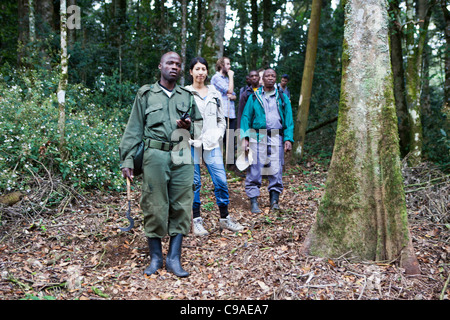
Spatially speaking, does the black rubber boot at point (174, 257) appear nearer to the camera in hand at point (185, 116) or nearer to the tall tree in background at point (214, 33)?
the camera in hand at point (185, 116)

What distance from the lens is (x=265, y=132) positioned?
233 inches

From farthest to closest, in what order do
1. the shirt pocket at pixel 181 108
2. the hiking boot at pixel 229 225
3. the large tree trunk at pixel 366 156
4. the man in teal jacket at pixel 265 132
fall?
the man in teal jacket at pixel 265 132 → the hiking boot at pixel 229 225 → the shirt pocket at pixel 181 108 → the large tree trunk at pixel 366 156

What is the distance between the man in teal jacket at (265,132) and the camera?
231 inches

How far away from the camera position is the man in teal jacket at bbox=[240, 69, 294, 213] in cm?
586

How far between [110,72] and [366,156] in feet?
32.2

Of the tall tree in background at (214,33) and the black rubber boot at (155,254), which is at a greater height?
the tall tree in background at (214,33)

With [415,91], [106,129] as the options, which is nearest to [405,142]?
[415,91]

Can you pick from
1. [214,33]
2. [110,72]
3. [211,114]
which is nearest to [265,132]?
[211,114]

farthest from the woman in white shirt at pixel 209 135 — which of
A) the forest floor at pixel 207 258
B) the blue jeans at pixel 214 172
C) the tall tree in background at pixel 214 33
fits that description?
the tall tree in background at pixel 214 33

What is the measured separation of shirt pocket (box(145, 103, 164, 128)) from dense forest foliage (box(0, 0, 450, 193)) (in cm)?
269

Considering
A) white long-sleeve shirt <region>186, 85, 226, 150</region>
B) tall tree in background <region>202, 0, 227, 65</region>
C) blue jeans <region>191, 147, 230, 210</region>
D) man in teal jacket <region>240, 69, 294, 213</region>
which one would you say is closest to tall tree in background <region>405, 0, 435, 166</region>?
man in teal jacket <region>240, 69, 294, 213</region>

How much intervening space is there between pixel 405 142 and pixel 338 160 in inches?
251

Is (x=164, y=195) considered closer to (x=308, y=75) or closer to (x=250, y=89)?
(x=250, y=89)

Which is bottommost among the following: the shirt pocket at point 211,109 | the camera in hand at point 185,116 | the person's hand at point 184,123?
the person's hand at point 184,123
